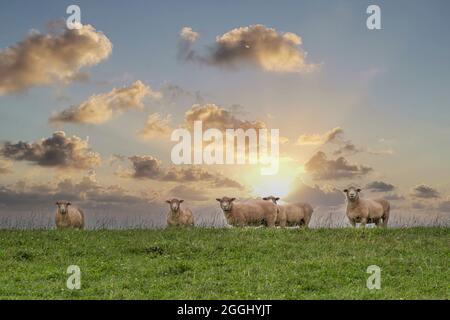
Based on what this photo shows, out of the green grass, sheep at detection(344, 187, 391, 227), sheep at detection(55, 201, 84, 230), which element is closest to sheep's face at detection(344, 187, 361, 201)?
sheep at detection(344, 187, 391, 227)

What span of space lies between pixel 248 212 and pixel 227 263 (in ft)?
47.1

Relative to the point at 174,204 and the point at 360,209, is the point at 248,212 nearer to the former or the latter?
the point at 174,204

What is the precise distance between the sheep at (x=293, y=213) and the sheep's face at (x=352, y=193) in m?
4.46

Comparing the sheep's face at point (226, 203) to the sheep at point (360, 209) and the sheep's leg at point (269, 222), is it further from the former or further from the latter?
the sheep at point (360, 209)

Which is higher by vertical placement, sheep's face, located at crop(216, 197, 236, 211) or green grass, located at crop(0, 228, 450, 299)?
sheep's face, located at crop(216, 197, 236, 211)

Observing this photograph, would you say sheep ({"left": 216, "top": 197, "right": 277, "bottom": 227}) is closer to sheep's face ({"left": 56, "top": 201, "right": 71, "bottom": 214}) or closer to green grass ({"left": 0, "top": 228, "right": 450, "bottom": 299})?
green grass ({"left": 0, "top": 228, "right": 450, "bottom": 299})

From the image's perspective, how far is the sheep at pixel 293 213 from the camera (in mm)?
42125

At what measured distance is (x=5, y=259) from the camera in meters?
27.0

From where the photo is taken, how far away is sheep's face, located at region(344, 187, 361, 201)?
1550 inches

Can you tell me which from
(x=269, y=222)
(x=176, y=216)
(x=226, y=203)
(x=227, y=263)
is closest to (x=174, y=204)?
(x=176, y=216)

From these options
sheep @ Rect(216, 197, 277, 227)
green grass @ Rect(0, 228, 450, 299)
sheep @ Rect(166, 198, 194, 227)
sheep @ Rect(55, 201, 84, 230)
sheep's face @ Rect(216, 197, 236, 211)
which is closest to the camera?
green grass @ Rect(0, 228, 450, 299)

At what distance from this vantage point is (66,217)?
133 ft

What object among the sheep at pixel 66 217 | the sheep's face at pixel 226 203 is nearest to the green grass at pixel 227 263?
the sheep's face at pixel 226 203

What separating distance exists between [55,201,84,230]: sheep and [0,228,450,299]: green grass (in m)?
7.16
